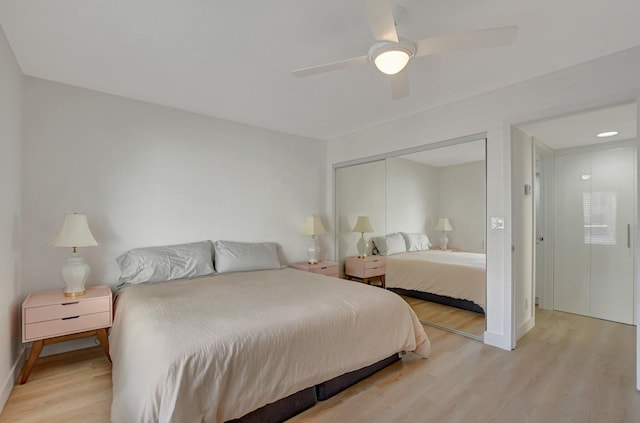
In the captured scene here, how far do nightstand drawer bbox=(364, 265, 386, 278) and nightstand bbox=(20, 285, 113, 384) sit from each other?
290 centimetres

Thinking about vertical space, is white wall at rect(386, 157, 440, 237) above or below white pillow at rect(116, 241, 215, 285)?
above

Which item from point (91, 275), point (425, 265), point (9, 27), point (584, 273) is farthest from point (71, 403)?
point (584, 273)

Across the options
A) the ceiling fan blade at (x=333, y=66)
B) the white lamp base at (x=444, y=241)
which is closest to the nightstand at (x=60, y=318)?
the ceiling fan blade at (x=333, y=66)

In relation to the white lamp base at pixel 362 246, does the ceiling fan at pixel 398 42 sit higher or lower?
higher

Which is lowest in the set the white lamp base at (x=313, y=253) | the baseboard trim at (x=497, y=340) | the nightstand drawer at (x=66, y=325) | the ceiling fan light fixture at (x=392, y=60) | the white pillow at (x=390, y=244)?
the baseboard trim at (x=497, y=340)

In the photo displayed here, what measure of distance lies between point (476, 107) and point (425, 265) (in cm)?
180

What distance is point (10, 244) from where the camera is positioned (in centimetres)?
212

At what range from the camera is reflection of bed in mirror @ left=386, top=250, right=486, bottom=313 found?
3.06 metres

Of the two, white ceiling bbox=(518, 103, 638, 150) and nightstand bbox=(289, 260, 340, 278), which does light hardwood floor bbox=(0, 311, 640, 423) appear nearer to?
nightstand bbox=(289, 260, 340, 278)

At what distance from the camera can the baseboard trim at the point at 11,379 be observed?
1887 millimetres

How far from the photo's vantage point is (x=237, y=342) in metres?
1.57

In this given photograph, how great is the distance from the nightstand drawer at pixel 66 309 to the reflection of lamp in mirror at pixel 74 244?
13 centimetres

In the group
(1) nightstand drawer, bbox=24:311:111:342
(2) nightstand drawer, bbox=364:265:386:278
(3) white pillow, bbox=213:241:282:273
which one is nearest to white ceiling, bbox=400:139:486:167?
(2) nightstand drawer, bbox=364:265:386:278

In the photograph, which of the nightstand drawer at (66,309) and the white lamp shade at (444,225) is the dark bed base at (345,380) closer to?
→ the white lamp shade at (444,225)
